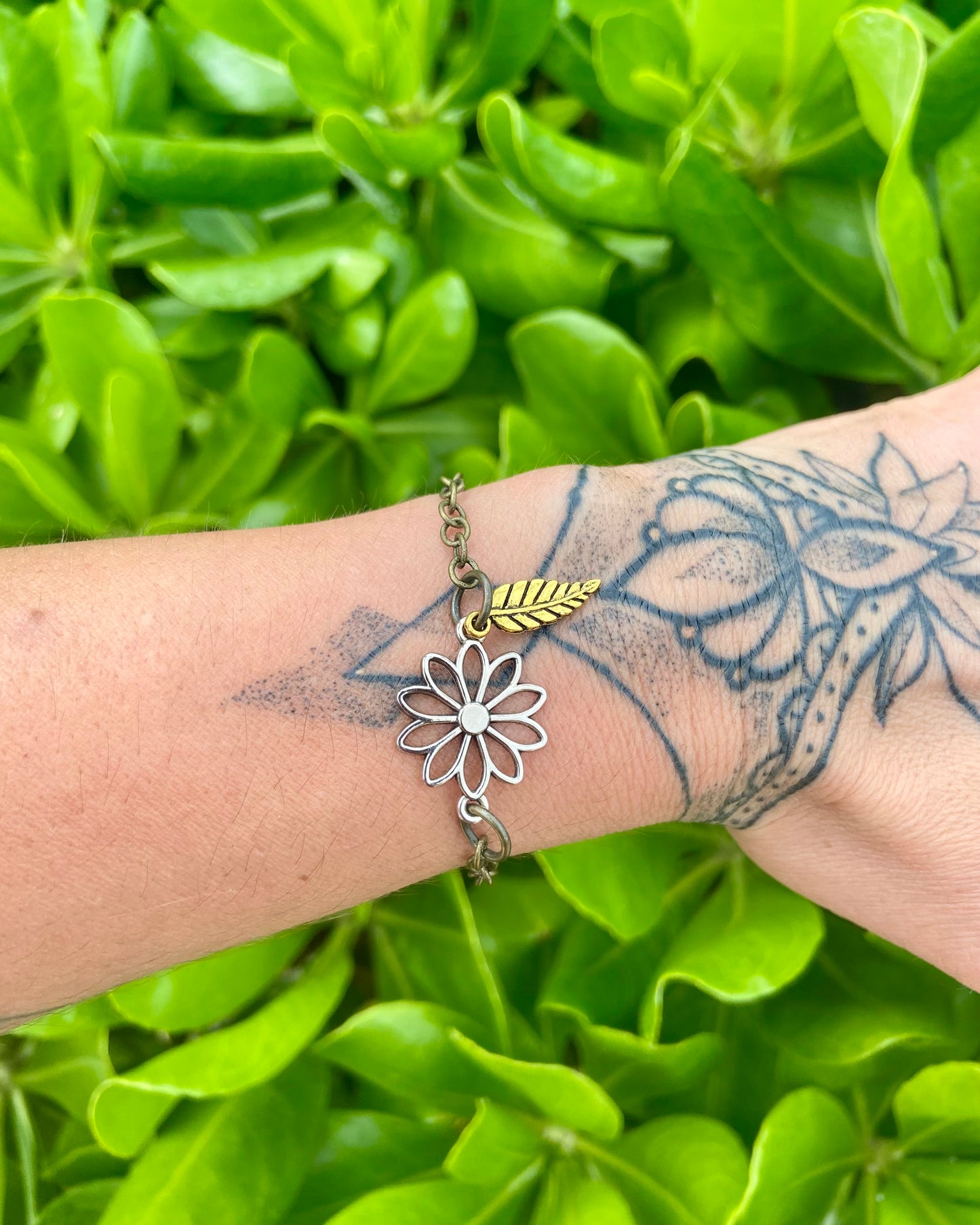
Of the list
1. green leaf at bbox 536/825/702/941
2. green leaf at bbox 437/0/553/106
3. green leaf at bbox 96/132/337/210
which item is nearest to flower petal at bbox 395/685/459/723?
green leaf at bbox 536/825/702/941

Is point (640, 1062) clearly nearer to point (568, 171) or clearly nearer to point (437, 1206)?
point (437, 1206)

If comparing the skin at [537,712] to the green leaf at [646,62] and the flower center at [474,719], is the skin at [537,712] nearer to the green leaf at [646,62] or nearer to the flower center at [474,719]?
the flower center at [474,719]

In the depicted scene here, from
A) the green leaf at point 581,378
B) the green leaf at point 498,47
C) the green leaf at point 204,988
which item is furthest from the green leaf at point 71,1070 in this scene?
the green leaf at point 498,47

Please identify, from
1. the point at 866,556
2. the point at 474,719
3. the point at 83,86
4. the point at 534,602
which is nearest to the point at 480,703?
the point at 474,719

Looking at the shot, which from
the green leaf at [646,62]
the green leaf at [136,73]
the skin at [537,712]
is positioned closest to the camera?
the skin at [537,712]

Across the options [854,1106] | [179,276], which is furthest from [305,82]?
[854,1106]

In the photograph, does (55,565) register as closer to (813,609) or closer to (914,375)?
(813,609)

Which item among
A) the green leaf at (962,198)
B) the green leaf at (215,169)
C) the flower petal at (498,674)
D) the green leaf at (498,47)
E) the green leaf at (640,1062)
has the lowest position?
the green leaf at (640,1062)
